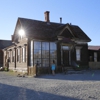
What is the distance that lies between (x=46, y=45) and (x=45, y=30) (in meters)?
2.77

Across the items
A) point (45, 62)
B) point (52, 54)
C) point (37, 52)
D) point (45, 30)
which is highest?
point (45, 30)

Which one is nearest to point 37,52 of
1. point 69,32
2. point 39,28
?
point 39,28

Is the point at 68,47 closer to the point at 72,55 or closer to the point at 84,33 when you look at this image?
the point at 72,55

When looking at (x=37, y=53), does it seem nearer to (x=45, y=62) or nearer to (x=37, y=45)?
(x=37, y=45)

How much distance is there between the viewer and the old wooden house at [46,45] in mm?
24812

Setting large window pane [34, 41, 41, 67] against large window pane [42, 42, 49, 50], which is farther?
large window pane [42, 42, 49, 50]

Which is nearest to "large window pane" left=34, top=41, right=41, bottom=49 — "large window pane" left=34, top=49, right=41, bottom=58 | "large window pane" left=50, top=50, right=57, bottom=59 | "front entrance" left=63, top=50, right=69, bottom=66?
"large window pane" left=34, top=49, right=41, bottom=58

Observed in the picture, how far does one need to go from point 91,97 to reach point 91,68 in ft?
67.2

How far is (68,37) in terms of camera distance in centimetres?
2703

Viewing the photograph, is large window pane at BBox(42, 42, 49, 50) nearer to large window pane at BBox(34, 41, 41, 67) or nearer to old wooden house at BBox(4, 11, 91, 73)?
old wooden house at BBox(4, 11, 91, 73)

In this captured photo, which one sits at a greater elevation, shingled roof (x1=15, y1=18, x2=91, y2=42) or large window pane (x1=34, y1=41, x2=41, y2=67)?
shingled roof (x1=15, y1=18, x2=91, y2=42)

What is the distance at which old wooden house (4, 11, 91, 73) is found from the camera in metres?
24.8

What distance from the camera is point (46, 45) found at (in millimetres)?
25406

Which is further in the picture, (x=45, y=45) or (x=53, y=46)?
(x=53, y=46)
